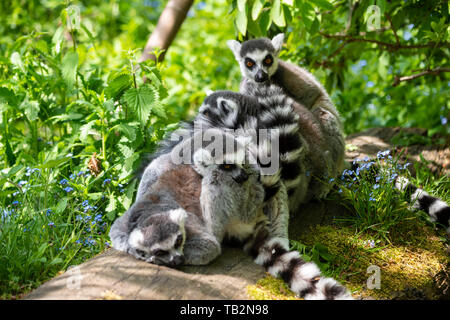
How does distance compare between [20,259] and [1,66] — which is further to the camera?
[1,66]

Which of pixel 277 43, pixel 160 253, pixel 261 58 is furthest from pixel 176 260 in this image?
pixel 277 43

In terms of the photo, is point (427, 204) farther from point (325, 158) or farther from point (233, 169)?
point (233, 169)

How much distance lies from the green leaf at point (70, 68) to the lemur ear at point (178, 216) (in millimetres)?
2233

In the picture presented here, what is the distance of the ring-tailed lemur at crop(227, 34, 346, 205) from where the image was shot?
444 centimetres

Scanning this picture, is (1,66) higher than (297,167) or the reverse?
higher

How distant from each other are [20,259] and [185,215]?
119cm

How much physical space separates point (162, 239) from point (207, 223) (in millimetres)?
417

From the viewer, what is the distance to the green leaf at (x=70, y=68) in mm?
4445

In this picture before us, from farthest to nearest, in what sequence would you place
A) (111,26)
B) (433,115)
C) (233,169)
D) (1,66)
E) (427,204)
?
(111,26) → (433,115) → (1,66) → (427,204) → (233,169)

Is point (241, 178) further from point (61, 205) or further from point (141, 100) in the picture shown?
point (61, 205)

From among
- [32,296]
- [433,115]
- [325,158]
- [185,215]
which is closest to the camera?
[32,296]

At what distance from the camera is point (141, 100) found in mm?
4039

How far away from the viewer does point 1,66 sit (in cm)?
522

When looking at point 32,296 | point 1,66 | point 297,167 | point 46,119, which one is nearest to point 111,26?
point 1,66
